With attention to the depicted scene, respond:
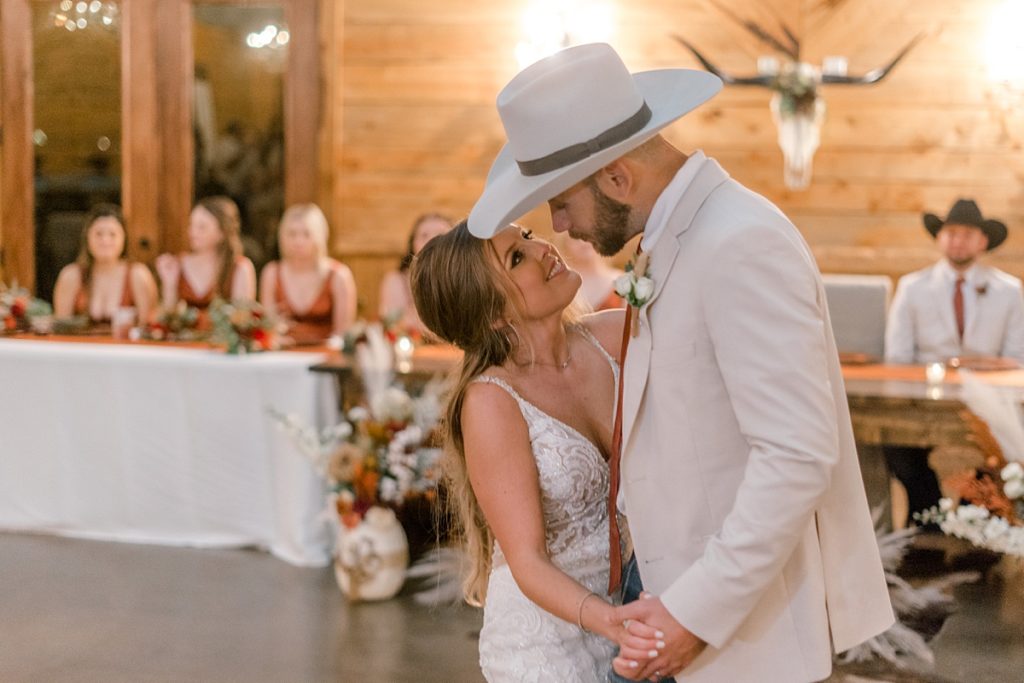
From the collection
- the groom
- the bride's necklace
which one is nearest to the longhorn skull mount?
the bride's necklace

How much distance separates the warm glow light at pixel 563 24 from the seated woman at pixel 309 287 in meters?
1.57

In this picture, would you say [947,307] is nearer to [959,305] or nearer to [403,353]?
[959,305]

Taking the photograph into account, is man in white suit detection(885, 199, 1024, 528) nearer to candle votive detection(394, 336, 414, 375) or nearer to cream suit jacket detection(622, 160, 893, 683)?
candle votive detection(394, 336, 414, 375)

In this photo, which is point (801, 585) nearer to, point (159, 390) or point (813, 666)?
point (813, 666)

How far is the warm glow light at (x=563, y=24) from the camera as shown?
6.59m

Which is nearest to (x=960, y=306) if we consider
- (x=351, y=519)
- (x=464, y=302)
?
(x=351, y=519)

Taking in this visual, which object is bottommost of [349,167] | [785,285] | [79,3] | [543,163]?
[785,285]

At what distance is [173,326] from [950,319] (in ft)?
11.6

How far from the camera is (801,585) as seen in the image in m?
1.63

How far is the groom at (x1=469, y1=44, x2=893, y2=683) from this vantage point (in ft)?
4.83

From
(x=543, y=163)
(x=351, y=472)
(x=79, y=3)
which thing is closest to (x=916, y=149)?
(x=351, y=472)

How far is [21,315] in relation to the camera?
560 cm

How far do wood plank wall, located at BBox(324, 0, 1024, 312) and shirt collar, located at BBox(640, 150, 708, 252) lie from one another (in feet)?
16.7

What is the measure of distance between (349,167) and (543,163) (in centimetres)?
547
